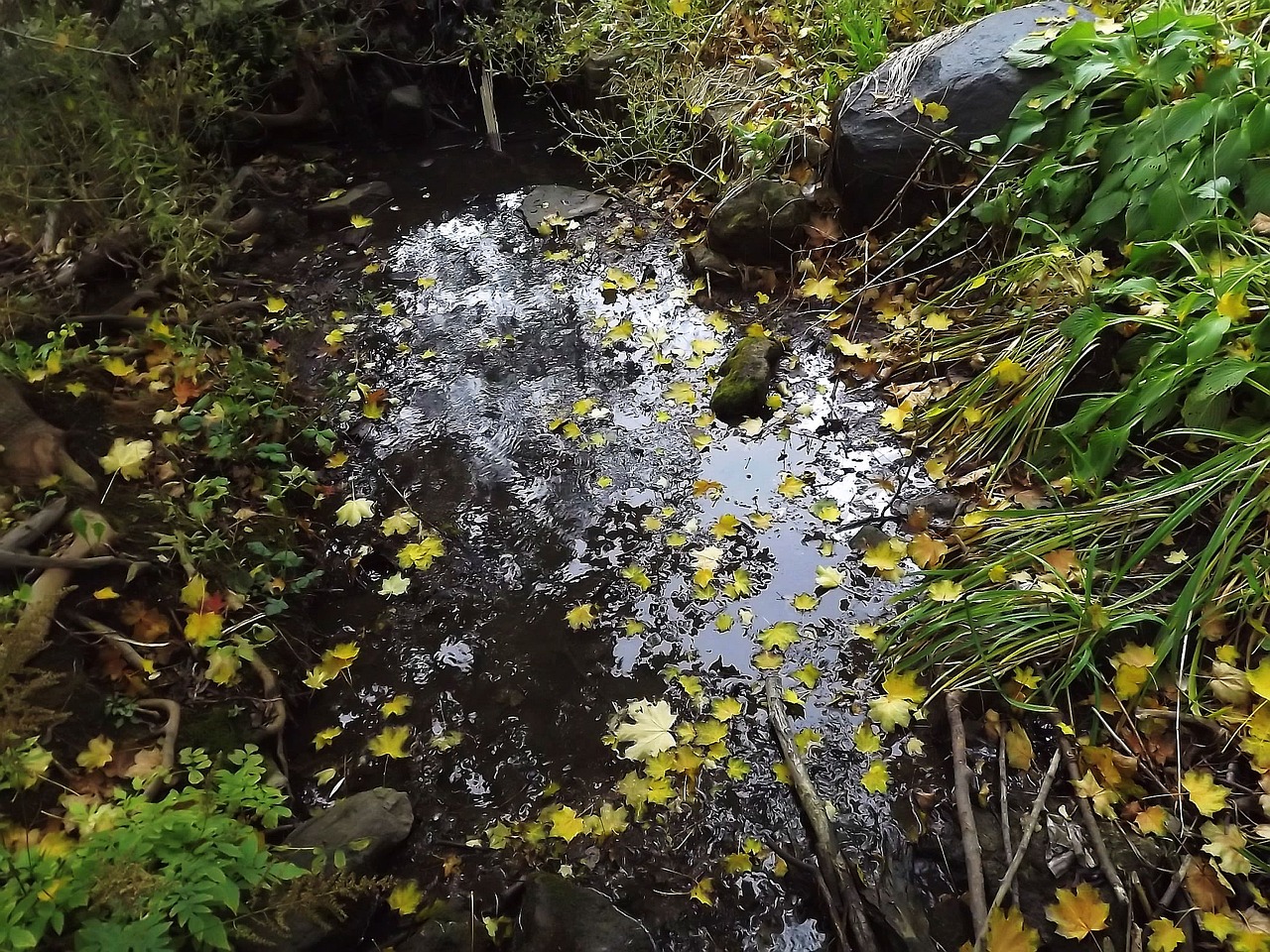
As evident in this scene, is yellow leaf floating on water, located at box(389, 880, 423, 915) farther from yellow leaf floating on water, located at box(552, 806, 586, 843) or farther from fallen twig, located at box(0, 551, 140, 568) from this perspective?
fallen twig, located at box(0, 551, 140, 568)

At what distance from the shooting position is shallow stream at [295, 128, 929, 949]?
7.09 feet

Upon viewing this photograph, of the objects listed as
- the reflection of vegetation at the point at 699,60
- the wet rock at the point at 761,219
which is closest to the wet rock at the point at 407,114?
the reflection of vegetation at the point at 699,60

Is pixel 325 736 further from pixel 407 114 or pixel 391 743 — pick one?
pixel 407 114

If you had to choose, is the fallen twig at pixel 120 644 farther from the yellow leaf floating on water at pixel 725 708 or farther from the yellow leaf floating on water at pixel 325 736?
the yellow leaf floating on water at pixel 725 708

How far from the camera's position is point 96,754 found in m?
2.13

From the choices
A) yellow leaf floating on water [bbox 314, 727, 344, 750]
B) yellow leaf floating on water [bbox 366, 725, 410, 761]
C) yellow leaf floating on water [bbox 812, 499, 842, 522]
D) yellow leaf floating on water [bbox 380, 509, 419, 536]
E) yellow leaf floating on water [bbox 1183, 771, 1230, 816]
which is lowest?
yellow leaf floating on water [bbox 1183, 771, 1230, 816]

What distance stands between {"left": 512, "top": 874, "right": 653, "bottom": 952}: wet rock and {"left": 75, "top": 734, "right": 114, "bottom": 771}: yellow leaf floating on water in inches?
52.3

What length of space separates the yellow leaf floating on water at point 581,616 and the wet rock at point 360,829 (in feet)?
2.69

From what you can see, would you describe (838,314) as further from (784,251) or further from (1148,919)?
(1148,919)

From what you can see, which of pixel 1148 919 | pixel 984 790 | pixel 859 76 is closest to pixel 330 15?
pixel 859 76

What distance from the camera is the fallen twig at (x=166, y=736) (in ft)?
6.63

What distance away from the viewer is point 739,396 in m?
3.40

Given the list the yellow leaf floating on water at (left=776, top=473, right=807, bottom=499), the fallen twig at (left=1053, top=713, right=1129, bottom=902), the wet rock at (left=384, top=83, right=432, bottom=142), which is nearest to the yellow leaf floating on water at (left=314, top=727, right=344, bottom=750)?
the yellow leaf floating on water at (left=776, top=473, right=807, bottom=499)

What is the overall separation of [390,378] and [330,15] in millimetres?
3764
